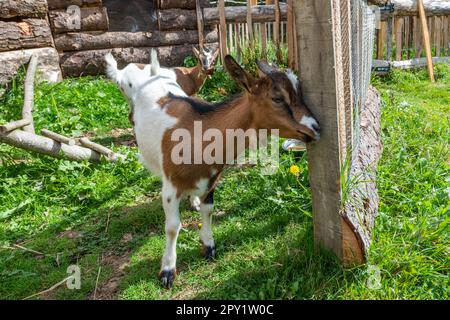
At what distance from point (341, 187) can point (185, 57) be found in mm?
6294

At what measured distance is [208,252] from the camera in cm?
337

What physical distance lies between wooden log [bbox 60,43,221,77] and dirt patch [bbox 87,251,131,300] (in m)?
5.32

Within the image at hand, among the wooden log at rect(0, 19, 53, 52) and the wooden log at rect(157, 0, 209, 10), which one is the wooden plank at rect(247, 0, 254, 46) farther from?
the wooden log at rect(0, 19, 53, 52)

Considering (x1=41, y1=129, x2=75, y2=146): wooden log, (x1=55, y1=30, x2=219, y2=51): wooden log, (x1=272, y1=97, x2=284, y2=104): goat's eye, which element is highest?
(x1=55, y1=30, x2=219, y2=51): wooden log

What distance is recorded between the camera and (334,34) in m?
2.38

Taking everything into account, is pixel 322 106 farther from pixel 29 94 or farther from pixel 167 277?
pixel 29 94

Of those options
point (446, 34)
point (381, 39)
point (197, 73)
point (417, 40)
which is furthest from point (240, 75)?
point (446, 34)

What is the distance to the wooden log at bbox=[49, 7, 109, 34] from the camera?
7496 mm

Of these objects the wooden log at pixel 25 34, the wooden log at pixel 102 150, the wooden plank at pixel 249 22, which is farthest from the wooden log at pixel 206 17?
the wooden log at pixel 102 150

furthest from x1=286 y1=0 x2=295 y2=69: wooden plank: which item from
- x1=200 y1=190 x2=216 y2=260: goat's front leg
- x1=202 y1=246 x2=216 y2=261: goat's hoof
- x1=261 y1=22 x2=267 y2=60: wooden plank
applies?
x1=202 y1=246 x2=216 y2=261: goat's hoof

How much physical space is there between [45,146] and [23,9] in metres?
3.60

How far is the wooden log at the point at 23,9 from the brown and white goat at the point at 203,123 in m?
4.43
